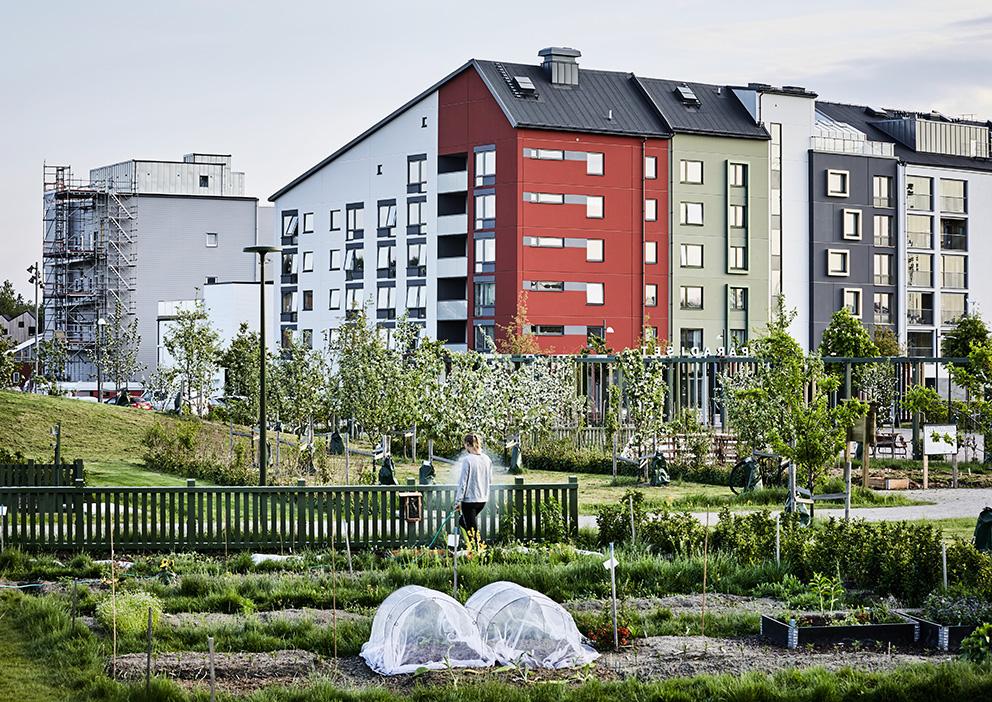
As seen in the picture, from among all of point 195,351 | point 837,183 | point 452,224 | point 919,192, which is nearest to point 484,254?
point 452,224

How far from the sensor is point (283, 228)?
79.8 meters

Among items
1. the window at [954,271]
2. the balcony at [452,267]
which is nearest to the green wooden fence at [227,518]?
the balcony at [452,267]

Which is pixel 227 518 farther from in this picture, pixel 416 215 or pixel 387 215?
pixel 387 215

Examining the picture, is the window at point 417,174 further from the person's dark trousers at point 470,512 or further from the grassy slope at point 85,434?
the person's dark trousers at point 470,512

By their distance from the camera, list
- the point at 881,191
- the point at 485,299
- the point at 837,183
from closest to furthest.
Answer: the point at 485,299
the point at 837,183
the point at 881,191

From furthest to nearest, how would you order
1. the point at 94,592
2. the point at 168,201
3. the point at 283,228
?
the point at 168,201 < the point at 283,228 < the point at 94,592

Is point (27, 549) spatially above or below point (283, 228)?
below

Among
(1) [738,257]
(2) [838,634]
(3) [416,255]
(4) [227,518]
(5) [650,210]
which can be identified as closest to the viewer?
(2) [838,634]

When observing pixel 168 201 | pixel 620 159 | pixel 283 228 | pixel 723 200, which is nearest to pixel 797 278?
pixel 723 200

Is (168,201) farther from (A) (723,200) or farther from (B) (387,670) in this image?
(B) (387,670)

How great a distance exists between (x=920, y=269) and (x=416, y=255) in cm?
3027

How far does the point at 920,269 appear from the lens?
3142 inches

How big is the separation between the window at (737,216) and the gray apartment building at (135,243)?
1615 inches

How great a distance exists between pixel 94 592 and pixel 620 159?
180ft
